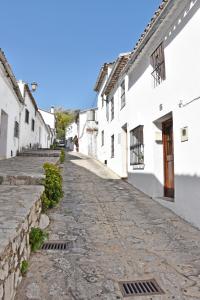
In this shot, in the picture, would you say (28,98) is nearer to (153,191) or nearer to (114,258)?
(153,191)

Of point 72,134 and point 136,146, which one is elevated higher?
point 72,134

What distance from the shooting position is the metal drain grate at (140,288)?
3412mm

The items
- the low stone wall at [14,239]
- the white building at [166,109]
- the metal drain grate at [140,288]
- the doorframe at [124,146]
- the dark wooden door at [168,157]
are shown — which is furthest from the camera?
the doorframe at [124,146]

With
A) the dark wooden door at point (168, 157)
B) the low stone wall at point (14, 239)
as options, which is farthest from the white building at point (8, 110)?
the low stone wall at point (14, 239)

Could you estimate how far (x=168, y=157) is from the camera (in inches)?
315

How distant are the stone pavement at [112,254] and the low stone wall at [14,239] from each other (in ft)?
0.93

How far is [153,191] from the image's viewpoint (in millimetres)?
8422

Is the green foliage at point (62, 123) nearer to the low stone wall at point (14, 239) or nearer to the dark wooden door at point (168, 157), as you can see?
the dark wooden door at point (168, 157)

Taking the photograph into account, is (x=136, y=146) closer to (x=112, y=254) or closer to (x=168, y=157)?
(x=168, y=157)

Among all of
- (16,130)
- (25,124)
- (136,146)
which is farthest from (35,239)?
(25,124)

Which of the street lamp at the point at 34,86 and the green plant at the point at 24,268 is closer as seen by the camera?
the green plant at the point at 24,268

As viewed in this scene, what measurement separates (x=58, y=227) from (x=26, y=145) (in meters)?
14.3

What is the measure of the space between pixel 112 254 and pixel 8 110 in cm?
1022

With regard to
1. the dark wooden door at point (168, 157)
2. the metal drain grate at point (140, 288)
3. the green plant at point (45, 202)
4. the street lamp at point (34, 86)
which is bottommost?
the metal drain grate at point (140, 288)
